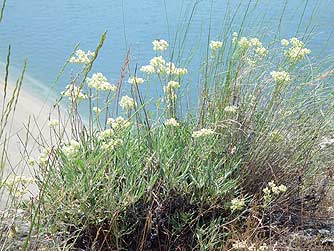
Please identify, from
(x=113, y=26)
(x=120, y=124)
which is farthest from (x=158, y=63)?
(x=113, y=26)

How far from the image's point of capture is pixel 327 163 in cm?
256

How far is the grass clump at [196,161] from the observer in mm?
2010

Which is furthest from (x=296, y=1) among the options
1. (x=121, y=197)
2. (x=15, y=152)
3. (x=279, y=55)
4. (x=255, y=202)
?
(x=121, y=197)

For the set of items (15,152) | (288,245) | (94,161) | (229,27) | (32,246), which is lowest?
(15,152)

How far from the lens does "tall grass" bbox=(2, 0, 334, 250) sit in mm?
2002

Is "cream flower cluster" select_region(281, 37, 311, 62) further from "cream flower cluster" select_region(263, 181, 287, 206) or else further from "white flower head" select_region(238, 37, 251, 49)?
"cream flower cluster" select_region(263, 181, 287, 206)

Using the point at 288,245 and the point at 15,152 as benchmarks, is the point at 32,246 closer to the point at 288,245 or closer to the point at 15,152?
the point at 288,245

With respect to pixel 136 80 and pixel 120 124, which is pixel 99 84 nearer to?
pixel 120 124

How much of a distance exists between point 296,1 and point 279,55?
2788mm

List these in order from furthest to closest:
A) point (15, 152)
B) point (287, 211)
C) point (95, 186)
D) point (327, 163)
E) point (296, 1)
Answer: point (296, 1) → point (15, 152) → point (327, 163) → point (287, 211) → point (95, 186)

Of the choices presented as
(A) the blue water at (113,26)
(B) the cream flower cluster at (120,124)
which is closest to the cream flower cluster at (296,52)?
(B) the cream flower cluster at (120,124)

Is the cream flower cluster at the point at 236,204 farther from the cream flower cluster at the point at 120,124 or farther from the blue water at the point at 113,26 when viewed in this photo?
the blue water at the point at 113,26

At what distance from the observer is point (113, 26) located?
5117 millimetres

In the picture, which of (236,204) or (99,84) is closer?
(99,84)
